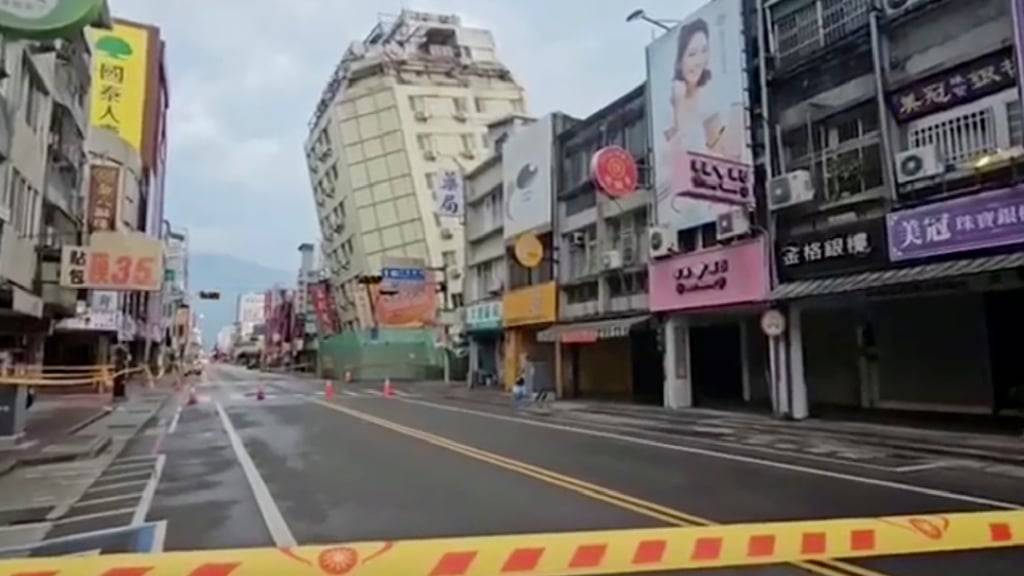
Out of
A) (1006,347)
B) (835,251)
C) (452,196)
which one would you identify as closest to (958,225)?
(835,251)

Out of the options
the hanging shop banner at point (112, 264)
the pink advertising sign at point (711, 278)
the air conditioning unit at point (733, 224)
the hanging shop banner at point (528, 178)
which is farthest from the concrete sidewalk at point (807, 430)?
the hanging shop banner at point (112, 264)

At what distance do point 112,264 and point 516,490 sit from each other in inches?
547

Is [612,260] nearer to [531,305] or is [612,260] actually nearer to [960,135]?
[531,305]

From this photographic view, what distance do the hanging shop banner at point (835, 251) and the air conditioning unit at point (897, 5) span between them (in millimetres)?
4506

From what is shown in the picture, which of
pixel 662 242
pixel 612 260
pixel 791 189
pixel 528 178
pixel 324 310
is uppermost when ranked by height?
pixel 528 178

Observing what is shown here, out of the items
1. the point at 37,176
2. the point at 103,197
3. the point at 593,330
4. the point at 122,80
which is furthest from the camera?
the point at 122,80

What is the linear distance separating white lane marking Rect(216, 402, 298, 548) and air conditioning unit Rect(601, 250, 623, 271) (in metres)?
15.5

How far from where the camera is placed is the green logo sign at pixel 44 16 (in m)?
12.5

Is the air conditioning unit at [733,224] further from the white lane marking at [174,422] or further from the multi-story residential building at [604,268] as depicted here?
the white lane marking at [174,422]

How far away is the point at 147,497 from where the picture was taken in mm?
10430

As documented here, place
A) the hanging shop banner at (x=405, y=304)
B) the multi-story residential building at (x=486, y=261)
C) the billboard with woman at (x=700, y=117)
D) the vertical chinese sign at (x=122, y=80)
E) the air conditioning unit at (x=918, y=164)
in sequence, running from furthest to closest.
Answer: the hanging shop banner at (x=405, y=304) < the vertical chinese sign at (x=122, y=80) < the multi-story residential building at (x=486, y=261) < the billboard with woman at (x=700, y=117) < the air conditioning unit at (x=918, y=164)

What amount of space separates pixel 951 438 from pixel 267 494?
12.1 meters

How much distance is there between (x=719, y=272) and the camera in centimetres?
2300

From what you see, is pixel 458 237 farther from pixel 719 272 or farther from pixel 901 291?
pixel 901 291
